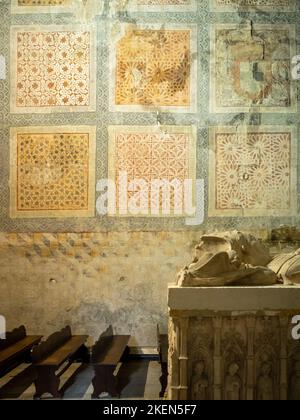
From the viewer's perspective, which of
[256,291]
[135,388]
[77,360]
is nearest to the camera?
[256,291]

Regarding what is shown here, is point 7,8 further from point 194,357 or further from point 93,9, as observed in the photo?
point 194,357

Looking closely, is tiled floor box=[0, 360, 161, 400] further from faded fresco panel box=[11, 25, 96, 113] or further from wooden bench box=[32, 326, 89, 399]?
faded fresco panel box=[11, 25, 96, 113]

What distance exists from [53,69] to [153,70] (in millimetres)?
1285

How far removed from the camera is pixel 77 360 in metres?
6.25

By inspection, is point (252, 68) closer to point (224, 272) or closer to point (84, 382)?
point (224, 272)

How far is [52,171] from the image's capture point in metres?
6.80

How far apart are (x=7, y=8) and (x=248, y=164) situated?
3696 millimetres

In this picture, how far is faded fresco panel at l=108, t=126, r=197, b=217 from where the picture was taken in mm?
6730

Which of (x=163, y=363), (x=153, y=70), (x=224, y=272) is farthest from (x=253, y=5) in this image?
(x=163, y=363)

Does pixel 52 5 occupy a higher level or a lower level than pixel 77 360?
higher

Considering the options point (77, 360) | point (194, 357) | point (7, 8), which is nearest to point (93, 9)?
point (7, 8)

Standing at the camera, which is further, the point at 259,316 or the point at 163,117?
the point at 163,117

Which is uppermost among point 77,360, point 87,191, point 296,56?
point 296,56

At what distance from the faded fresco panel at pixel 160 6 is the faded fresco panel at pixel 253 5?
0.32m
